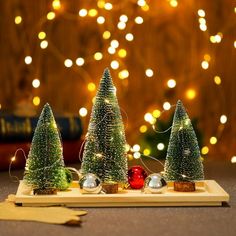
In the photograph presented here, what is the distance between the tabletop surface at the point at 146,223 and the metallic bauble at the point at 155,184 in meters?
0.05

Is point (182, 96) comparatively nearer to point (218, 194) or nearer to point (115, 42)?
point (115, 42)

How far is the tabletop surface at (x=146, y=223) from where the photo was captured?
964 millimetres

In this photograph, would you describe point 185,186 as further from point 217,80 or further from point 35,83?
point 35,83

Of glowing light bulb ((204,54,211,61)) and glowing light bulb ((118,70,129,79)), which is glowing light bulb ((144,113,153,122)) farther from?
glowing light bulb ((204,54,211,61))

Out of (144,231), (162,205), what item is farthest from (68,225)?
(162,205)

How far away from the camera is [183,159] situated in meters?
1.28

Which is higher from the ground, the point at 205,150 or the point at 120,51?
the point at 120,51

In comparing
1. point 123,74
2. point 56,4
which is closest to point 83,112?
point 123,74

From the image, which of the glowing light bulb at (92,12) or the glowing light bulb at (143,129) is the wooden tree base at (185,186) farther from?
the glowing light bulb at (92,12)

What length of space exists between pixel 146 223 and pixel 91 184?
21 cm

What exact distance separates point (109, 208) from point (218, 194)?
21 cm

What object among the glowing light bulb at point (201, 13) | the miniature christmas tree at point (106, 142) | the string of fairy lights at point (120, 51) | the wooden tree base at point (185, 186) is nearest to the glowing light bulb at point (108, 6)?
the string of fairy lights at point (120, 51)

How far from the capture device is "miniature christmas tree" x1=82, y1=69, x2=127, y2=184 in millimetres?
1256

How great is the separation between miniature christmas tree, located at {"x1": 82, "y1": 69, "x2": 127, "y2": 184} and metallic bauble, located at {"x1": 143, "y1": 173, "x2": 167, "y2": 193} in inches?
2.1
